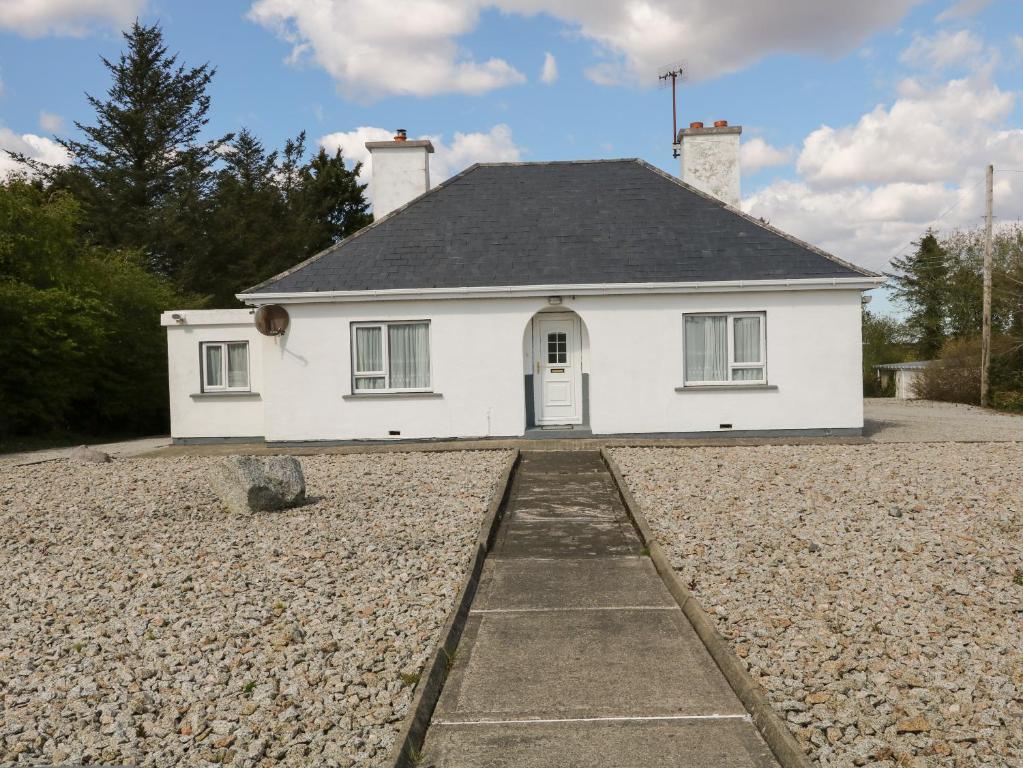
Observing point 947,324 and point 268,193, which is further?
point 947,324

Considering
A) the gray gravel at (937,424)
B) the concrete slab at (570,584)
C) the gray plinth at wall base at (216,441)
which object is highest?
the gray plinth at wall base at (216,441)

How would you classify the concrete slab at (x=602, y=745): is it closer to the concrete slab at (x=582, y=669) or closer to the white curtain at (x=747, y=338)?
the concrete slab at (x=582, y=669)

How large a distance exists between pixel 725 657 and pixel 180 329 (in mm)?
14754

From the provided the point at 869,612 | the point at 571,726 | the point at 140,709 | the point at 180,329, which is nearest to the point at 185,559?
the point at 140,709

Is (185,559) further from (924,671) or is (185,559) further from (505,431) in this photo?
(505,431)

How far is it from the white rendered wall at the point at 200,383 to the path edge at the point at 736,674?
37.0 ft

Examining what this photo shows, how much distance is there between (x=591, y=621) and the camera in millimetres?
5938

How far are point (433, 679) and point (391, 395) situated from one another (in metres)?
11.3

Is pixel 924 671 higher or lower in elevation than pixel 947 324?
lower

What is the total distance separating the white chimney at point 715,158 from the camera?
18734mm

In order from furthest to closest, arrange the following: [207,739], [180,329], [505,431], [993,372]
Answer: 1. [993,372]
2. [180,329]
3. [505,431]
4. [207,739]

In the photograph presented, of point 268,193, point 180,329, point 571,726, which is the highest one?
point 268,193

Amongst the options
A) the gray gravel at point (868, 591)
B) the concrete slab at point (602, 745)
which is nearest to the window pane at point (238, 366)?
the gray gravel at point (868, 591)

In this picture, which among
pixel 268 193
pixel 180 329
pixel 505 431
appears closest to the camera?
pixel 505 431
